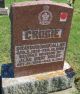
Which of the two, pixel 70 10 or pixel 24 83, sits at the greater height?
pixel 70 10

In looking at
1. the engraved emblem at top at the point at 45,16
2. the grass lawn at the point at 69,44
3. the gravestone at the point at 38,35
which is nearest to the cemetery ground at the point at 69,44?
the grass lawn at the point at 69,44

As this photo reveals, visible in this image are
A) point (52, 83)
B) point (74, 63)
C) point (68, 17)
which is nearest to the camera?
point (68, 17)

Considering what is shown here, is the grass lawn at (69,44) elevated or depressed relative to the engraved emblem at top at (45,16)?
depressed

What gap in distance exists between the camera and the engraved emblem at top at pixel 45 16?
179 inches

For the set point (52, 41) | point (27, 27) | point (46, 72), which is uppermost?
point (27, 27)

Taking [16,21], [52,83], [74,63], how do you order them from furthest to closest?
[74,63] < [52,83] < [16,21]

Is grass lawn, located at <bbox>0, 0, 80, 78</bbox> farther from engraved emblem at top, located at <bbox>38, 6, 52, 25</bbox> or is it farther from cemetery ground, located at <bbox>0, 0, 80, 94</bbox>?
engraved emblem at top, located at <bbox>38, 6, 52, 25</bbox>

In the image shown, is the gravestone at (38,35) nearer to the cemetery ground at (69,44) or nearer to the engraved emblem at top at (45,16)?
the engraved emblem at top at (45,16)

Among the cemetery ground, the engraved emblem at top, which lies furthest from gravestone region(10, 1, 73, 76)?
the cemetery ground

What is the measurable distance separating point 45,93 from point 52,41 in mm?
1045

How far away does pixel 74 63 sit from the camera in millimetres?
6402

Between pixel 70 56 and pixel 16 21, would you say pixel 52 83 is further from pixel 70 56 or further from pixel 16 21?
pixel 70 56

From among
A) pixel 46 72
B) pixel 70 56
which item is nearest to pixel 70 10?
pixel 46 72

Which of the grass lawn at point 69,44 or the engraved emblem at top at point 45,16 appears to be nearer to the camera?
the engraved emblem at top at point 45,16
